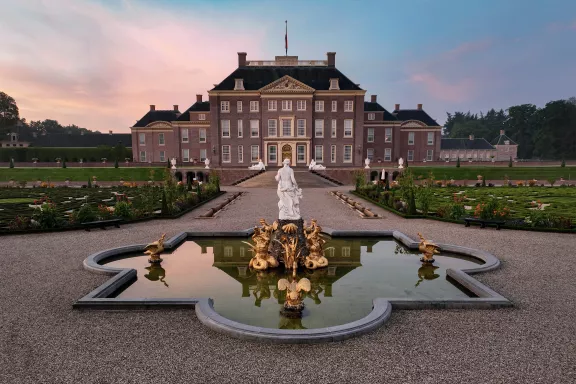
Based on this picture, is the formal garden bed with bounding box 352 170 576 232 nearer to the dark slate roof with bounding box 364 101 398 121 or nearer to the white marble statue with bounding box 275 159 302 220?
the white marble statue with bounding box 275 159 302 220

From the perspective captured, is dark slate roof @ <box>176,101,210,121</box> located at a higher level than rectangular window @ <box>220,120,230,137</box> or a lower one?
higher

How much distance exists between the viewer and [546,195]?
28438 mm

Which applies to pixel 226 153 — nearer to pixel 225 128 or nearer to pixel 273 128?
pixel 225 128

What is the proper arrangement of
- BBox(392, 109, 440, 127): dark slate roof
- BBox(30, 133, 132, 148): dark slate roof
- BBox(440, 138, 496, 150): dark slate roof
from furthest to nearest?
BBox(440, 138, 496, 150): dark slate roof → BBox(30, 133, 132, 148): dark slate roof → BBox(392, 109, 440, 127): dark slate roof

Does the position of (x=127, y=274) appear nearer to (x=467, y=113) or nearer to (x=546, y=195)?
(x=546, y=195)

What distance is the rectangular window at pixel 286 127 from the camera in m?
52.7

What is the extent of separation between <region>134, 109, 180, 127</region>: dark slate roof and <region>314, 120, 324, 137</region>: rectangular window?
100 feet

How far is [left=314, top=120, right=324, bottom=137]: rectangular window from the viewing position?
2108 inches

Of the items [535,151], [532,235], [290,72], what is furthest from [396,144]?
[535,151]

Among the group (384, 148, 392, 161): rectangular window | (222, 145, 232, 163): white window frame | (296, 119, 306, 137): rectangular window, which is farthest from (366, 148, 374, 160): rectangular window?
(222, 145, 232, 163): white window frame

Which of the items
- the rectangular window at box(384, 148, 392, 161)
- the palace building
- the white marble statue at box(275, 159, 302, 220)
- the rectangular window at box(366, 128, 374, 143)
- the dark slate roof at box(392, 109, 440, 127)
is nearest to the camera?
the white marble statue at box(275, 159, 302, 220)

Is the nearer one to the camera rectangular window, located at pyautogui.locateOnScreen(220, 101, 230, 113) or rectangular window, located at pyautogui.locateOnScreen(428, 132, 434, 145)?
rectangular window, located at pyautogui.locateOnScreen(220, 101, 230, 113)

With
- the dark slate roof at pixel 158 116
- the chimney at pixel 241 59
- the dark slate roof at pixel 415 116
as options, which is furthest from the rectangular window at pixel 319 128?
the dark slate roof at pixel 158 116

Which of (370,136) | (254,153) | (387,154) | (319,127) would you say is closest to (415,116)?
(387,154)
